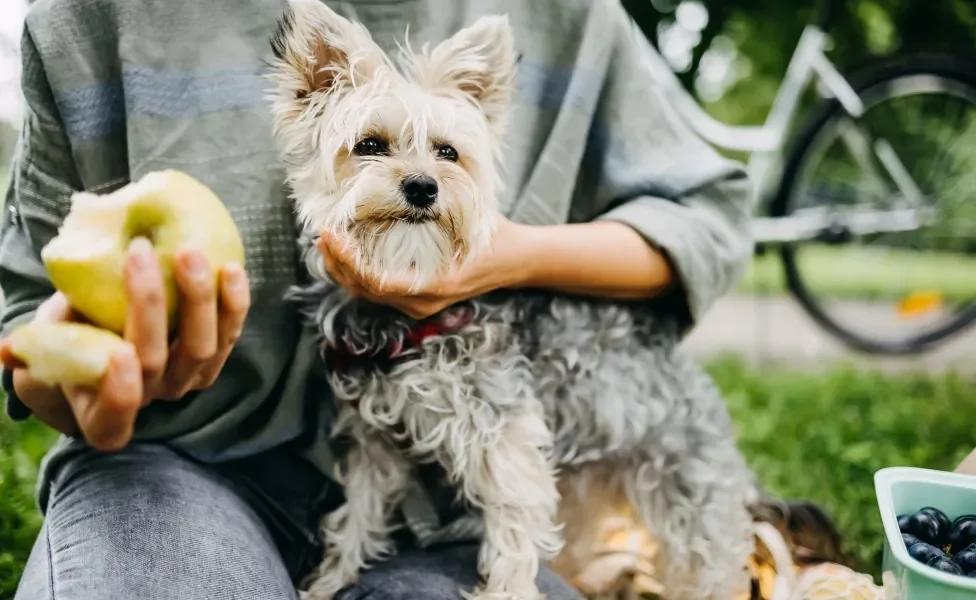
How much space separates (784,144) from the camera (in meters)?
2.31

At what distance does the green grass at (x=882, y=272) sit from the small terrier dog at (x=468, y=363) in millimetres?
1311

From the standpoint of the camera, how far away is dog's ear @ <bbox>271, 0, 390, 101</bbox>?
784 mm

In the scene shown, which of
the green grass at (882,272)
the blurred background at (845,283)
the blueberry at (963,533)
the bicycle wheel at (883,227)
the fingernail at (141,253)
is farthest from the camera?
the green grass at (882,272)

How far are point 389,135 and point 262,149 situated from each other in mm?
166

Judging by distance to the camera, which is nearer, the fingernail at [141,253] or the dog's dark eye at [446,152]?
the fingernail at [141,253]

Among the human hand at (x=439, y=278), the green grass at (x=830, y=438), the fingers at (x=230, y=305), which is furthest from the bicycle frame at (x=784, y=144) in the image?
the fingers at (x=230, y=305)

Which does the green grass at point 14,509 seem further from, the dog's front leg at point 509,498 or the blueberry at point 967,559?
the blueberry at point 967,559

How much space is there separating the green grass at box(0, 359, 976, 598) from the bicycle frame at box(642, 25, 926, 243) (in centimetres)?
42

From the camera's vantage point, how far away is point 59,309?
0.71m

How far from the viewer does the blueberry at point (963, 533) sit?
77cm

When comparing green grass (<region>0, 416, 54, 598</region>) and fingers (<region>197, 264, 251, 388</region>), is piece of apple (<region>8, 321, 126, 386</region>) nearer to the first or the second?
fingers (<region>197, 264, 251, 388</region>)

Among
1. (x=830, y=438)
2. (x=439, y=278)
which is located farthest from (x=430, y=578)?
(x=830, y=438)

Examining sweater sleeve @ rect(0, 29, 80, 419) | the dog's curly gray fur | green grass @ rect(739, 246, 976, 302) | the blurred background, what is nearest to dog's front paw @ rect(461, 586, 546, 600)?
the dog's curly gray fur

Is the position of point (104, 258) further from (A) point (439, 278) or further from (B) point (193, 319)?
(A) point (439, 278)
